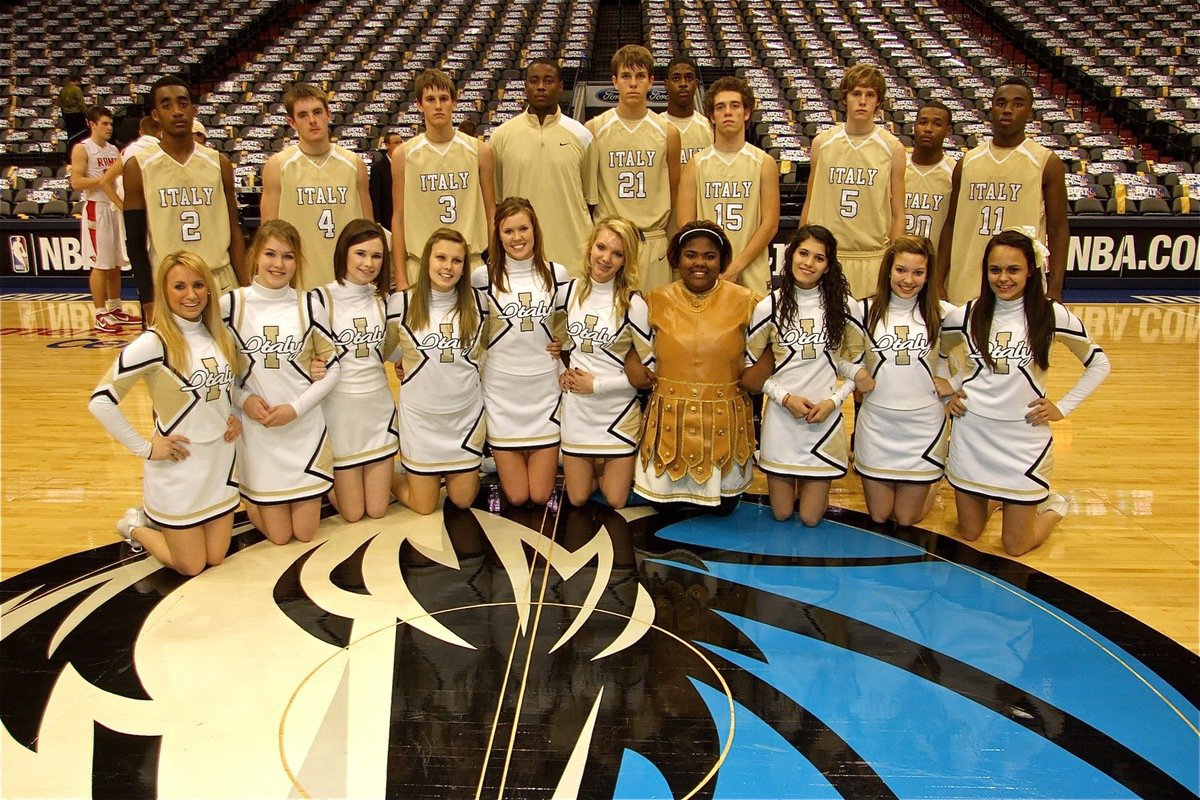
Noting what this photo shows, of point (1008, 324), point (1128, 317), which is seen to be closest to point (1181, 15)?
point (1128, 317)

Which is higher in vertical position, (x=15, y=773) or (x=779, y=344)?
(x=779, y=344)

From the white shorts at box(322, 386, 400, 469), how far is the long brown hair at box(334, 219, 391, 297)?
41cm

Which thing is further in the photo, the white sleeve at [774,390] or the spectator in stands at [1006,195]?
the spectator in stands at [1006,195]

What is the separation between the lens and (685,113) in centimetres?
439

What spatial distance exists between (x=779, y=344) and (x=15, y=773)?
2.60 m

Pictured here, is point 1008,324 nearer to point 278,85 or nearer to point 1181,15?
point 278,85

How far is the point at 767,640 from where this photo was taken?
8.89 ft

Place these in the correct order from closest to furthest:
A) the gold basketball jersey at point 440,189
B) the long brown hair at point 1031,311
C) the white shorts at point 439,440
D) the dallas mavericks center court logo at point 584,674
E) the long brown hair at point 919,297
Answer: the dallas mavericks center court logo at point 584,674 < the long brown hair at point 1031,311 < the long brown hair at point 919,297 < the white shorts at point 439,440 < the gold basketball jersey at point 440,189

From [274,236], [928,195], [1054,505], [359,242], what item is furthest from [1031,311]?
[274,236]

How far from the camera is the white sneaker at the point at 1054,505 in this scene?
3.37 m

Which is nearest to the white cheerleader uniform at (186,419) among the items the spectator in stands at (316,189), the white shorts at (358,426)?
the white shorts at (358,426)

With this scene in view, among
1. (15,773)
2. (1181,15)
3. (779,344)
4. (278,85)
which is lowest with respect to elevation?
(15,773)

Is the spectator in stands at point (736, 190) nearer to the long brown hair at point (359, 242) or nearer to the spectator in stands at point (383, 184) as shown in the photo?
the long brown hair at point (359, 242)

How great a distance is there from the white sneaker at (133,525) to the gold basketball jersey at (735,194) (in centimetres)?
245
